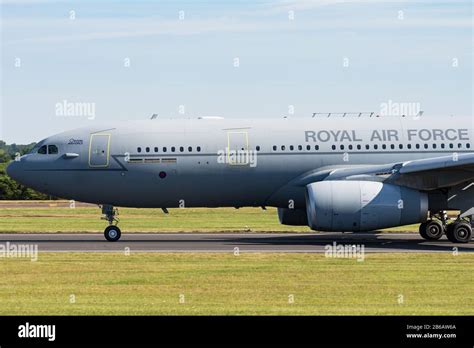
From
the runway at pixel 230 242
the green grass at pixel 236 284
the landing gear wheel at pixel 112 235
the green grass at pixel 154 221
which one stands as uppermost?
the green grass at pixel 154 221

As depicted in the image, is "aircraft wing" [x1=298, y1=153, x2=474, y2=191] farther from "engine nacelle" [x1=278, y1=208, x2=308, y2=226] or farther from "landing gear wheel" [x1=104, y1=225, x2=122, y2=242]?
"landing gear wheel" [x1=104, y1=225, x2=122, y2=242]

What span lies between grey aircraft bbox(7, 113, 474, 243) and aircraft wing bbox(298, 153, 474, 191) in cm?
7

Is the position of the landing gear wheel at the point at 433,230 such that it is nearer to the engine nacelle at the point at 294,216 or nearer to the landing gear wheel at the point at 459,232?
the landing gear wheel at the point at 459,232

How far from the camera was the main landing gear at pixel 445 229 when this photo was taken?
3594 centimetres

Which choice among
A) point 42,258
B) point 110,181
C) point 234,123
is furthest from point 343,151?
point 42,258

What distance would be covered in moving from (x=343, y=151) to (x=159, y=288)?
16205 mm

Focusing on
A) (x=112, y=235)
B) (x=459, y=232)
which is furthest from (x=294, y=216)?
(x=112, y=235)

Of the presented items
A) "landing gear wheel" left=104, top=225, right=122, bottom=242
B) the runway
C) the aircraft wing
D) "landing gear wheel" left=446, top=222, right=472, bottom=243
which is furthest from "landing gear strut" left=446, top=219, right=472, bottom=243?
"landing gear wheel" left=104, top=225, right=122, bottom=242

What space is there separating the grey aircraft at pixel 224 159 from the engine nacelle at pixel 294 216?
3.37 ft

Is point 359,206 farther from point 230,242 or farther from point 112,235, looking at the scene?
point 112,235

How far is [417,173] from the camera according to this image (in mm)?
34594

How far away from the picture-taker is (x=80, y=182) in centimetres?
3681

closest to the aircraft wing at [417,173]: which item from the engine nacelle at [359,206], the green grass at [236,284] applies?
the engine nacelle at [359,206]

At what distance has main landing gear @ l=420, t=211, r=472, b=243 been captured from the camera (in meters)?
35.9
